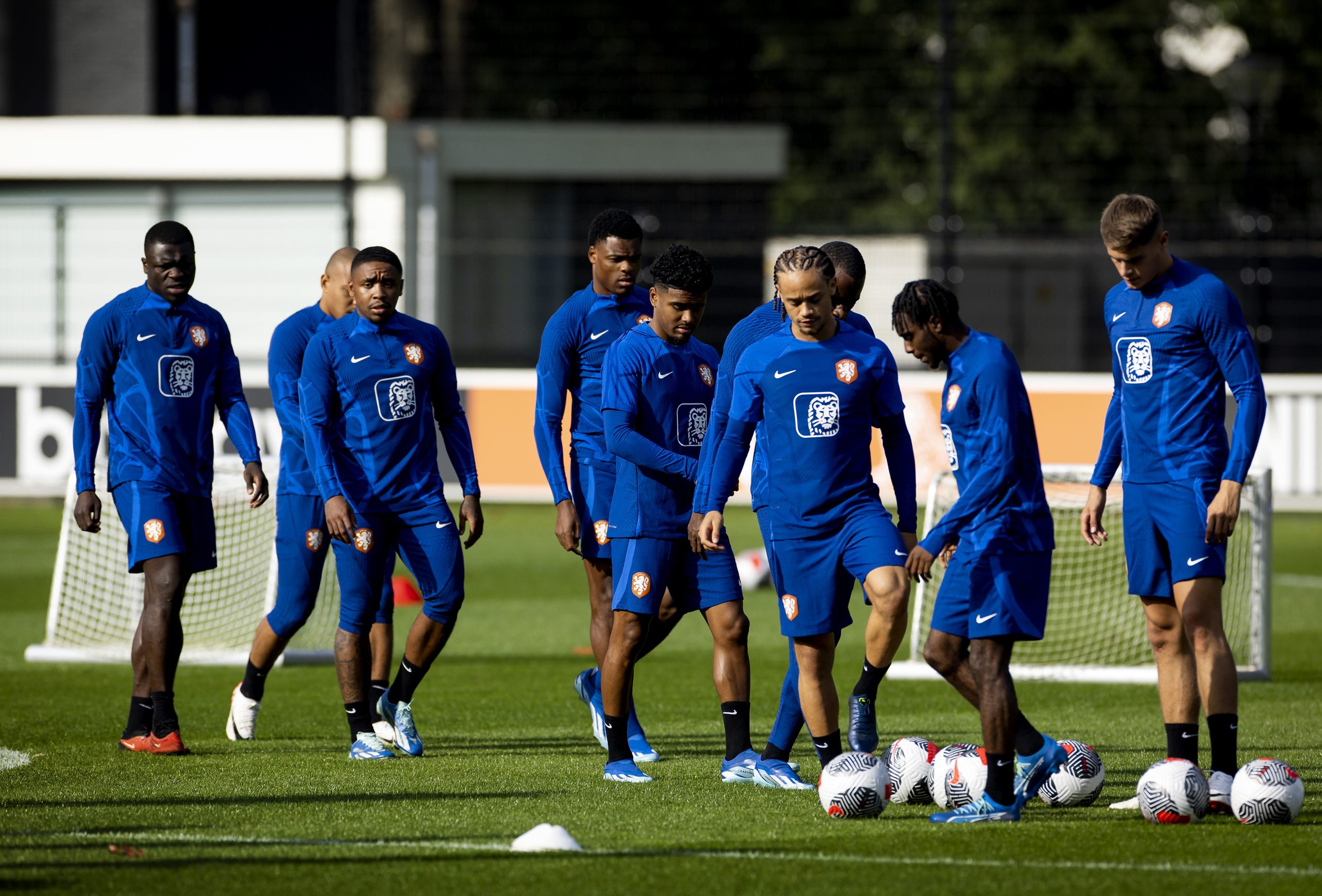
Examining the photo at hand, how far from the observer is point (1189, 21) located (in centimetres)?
3706

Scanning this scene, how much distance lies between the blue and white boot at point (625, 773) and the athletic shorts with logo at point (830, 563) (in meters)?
0.92

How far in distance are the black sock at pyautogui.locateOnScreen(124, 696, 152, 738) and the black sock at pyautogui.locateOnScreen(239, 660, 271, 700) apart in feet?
1.49

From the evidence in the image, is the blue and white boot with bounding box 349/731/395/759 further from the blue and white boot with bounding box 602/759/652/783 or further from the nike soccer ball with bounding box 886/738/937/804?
the nike soccer ball with bounding box 886/738/937/804

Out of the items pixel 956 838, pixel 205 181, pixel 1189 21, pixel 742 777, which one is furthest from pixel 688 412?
pixel 1189 21

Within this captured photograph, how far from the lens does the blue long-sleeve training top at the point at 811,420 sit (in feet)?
20.6

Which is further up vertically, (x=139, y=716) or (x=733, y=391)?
(x=733, y=391)

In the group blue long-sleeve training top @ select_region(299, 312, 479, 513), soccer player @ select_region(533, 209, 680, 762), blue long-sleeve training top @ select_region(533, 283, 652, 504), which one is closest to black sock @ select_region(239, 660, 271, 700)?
blue long-sleeve training top @ select_region(299, 312, 479, 513)

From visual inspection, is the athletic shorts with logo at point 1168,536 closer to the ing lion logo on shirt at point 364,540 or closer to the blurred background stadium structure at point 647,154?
the ing lion logo on shirt at point 364,540

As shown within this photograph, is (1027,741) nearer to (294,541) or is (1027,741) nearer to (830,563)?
(830,563)

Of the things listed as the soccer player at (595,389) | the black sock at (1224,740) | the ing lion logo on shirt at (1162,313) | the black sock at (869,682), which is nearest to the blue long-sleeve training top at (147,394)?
the soccer player at (595,389)

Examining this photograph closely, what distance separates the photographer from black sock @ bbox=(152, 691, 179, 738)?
748 cm

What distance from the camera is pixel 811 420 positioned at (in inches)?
247

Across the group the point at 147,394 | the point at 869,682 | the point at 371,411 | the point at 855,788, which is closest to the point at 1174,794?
the point at 855,788

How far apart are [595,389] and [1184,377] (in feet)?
8.36
